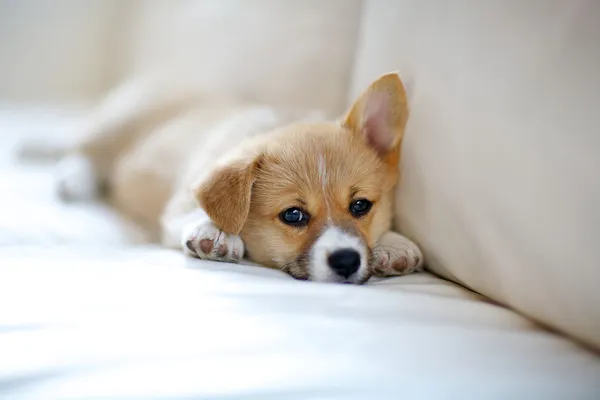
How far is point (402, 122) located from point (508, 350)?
0.75 meters

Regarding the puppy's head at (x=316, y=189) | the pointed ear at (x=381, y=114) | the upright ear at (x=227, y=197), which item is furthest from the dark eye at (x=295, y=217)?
the pointed ear at (x=381, y=114)

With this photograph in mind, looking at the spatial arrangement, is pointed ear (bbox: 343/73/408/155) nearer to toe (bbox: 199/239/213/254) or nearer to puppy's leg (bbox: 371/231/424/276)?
puppy's leg (bbox: 371/231/424/276)

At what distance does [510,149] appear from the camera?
108 centimetres

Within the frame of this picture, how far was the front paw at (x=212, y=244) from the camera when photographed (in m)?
1.40

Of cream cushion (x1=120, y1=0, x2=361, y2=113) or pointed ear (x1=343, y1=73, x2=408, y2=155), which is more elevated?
cream cushion (x1=120, y1=0, x2=361, y2=113)

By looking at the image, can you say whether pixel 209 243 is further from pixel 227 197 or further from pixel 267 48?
pixel 267 48

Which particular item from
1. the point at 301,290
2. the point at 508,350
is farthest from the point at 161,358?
the point at 508,350

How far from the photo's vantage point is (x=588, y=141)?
3.02ft

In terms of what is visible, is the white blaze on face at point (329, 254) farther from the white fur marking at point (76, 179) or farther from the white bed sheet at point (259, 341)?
the white fur marking at point (76, 179)

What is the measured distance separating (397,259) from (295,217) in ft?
0.99

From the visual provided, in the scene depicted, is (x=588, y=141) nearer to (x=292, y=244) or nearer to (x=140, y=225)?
(x=292, y=244)

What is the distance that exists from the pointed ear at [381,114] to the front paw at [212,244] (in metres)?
0.50

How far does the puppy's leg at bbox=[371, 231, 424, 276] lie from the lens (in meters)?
1.38

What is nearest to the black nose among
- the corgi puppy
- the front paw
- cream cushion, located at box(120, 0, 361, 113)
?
the corgi puppy
